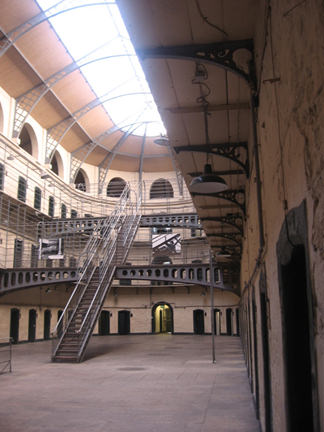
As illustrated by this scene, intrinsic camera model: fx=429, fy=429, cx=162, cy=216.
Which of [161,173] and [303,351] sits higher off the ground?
[161,173]

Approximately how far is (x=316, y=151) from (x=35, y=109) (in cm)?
2440

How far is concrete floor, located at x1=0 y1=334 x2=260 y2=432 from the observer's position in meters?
6.55

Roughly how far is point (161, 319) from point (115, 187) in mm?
10923

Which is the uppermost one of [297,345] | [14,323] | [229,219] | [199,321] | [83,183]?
[83,183]

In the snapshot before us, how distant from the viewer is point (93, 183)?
3180 centimetres

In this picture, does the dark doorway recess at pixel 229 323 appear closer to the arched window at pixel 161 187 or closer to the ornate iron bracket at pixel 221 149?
the arched window at pixel 161 187

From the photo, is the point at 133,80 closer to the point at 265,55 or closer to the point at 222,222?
the point at 222,222

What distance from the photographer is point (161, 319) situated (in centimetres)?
3347

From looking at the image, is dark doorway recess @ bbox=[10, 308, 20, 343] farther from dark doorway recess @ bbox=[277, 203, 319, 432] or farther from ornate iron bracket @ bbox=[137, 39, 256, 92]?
dark doorway recess @ bbox=[277, 203, 319, 432]

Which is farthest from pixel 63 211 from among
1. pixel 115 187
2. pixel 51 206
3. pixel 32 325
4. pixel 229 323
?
pixel 229 323

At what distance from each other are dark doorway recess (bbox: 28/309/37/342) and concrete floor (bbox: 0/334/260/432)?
975 cm

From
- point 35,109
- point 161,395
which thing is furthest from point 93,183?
point 161,395

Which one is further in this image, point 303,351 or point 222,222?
point 222,222

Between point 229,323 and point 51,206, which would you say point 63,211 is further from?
point 229,323
